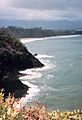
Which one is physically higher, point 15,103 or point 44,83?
point 15,103

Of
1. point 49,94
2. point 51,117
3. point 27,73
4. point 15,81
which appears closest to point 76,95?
point 49,94

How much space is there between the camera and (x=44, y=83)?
70188 mm

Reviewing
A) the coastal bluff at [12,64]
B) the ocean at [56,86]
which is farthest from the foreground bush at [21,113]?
A: the coastal bluff at [12,64]

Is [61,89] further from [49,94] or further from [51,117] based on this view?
[51,117]

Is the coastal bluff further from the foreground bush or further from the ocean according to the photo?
the foreground bush

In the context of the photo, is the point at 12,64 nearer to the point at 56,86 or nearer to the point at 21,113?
the point at 56,86

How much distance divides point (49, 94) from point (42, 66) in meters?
34.3

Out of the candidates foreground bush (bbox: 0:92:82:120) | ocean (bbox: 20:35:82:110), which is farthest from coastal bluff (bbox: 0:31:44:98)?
foreground bush (bbox: 0:92:82:120)

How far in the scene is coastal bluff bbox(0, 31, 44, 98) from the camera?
59.3m

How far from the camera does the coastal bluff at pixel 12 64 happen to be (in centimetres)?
5928

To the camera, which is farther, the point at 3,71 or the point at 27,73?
the point at 27,73

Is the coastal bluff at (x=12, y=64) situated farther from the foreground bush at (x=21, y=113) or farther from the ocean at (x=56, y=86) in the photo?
the foreground bush at (x=21, y=113)

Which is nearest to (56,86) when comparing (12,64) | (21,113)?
(12,64)

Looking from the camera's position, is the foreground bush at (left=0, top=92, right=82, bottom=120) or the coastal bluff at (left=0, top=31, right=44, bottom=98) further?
the coastal bluff at (left=0, top=31, right=44, bottom=98)
